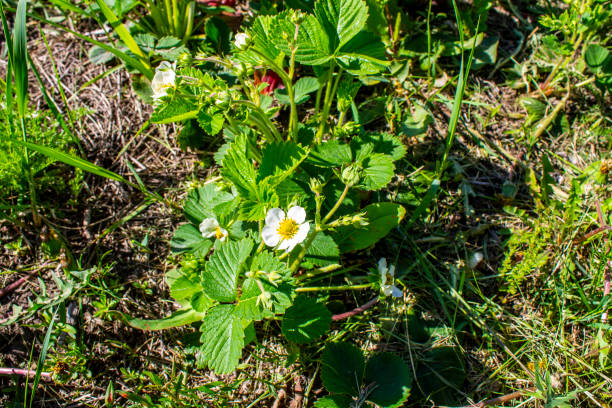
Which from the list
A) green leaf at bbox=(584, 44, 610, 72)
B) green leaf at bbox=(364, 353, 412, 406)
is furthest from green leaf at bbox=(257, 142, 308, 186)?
green leaf at bbox=(584, 44, 610, 72)

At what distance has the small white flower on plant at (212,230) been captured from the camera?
178cm

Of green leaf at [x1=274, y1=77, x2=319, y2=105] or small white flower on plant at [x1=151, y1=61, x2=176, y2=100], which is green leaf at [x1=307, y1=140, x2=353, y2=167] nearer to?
green leaf at [x1=274, y1=77, x2=319, y2=105]

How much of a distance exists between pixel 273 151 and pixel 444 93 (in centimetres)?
125

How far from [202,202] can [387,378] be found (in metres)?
1.03

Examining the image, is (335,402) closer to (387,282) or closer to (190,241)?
(387,282)

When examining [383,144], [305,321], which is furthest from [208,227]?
[383,144]

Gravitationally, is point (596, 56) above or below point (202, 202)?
above

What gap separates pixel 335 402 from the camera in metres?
1.72

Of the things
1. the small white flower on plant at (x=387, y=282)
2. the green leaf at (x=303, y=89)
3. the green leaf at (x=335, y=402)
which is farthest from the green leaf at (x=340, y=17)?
the green leaf at (x=335, y=402)

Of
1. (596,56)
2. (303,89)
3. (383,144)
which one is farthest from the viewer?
(596,56)

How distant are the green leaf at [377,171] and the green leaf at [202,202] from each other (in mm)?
590

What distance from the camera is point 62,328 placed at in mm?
1861

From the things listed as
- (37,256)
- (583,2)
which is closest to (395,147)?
(583,2)

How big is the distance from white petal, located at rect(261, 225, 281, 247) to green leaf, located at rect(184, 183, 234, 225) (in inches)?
16.0
